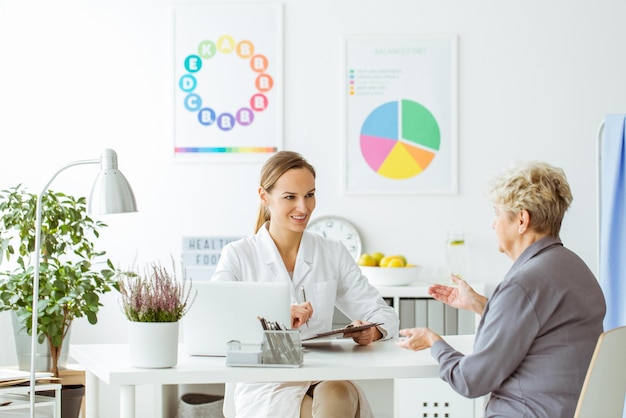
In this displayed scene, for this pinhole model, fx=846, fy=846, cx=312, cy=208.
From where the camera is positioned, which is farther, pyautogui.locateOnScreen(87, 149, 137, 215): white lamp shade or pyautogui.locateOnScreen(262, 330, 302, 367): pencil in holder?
pyautogui.locateOnScreen(87, 149, 137, 215): white lamp shade

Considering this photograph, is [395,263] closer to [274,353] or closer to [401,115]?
[401,115]

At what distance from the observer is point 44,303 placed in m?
3.43

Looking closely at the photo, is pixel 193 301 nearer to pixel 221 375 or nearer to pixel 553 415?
pixel 221 375

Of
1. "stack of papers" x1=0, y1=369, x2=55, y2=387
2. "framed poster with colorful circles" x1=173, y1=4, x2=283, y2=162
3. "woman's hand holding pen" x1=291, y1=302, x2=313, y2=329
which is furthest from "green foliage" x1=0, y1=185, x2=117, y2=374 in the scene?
"woman's hand holding pen" x1=291, y1=302, x2=313, y2=329

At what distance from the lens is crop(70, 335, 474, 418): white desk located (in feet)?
6.57

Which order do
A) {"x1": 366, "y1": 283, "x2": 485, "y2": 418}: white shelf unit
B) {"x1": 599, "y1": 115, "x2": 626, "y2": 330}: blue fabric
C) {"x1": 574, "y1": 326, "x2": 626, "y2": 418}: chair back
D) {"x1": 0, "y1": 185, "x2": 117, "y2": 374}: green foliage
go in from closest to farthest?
{"x1": 574, "y1": 326, "x2": 626, "y2": 418}: chair back
{"x1": 599, "y1": 115, "x2": 626, "y2": 330}: blue fabric
{"x1": 366, "y1": 283, "x2": 485, "y2": 418}: white shelf unit
{"x1": 0, "y1": 185, "x2": 117, "y2": 374}: green foliage

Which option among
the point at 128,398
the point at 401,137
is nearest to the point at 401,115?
the point at 401,137

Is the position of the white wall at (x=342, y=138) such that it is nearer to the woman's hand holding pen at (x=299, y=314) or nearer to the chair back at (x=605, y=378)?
the woman's hand holding pen at (x=299, y=314)

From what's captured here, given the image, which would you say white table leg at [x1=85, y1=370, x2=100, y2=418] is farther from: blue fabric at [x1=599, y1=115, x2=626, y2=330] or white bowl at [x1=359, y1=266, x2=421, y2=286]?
blue fabric at [x1=599, y1=115, x2=626, y2=330]

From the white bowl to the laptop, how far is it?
1.77m

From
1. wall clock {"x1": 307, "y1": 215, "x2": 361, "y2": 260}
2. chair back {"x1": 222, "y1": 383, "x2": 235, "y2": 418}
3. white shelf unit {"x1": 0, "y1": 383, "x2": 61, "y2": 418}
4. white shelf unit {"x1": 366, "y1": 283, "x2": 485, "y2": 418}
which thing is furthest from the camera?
wall clock {"x1": 307, "y1": 215, "x2": 361, "y2": 260}

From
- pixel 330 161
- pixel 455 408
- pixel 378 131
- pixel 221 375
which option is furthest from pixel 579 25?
pixel 221 375

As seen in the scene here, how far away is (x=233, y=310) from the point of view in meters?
2.19

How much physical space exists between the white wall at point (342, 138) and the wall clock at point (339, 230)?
0.05 meters
